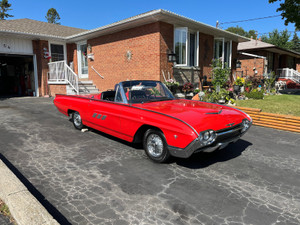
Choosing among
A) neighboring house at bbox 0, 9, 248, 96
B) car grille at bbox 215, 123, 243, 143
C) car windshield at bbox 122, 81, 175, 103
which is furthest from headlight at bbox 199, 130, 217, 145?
neighboring house at bbox 0, 9, 248, 96

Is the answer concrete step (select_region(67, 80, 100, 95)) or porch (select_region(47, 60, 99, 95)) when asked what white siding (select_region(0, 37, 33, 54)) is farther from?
concrete step (select_region(67, 80, 100, 95))

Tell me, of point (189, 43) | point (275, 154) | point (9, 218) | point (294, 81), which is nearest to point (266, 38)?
point (294, 81)

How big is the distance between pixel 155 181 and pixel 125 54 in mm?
10092

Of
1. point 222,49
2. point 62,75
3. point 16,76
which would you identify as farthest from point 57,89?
point 222,49

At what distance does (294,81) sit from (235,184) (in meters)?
25.1

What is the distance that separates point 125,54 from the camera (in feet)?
40.0

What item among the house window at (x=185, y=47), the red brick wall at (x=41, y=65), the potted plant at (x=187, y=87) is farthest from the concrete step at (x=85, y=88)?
the potted plant at (x=187, y=87)

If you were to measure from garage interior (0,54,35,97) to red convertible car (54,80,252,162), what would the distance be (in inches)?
548

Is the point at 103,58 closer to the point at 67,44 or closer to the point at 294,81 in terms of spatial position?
the point at 67,44

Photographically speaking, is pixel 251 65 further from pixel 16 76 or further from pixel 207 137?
pixel 16 76

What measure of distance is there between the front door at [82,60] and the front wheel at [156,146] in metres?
13.2

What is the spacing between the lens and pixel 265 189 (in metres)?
2.93

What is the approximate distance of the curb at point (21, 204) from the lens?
6.86 feet

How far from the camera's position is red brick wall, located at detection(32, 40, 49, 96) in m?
15.0
